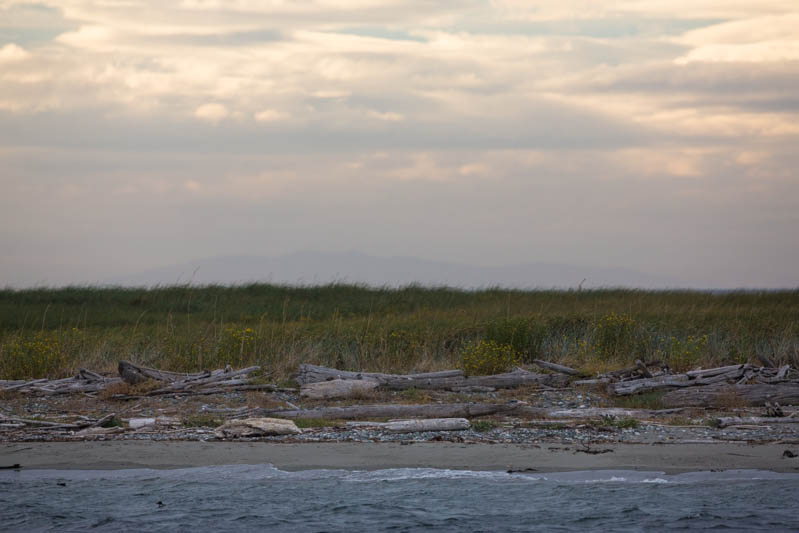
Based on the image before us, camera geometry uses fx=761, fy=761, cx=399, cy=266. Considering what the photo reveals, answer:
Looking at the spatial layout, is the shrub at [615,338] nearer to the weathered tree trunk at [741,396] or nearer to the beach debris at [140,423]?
the weathered tree trunk at [741,396]

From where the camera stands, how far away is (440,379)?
1428 cm

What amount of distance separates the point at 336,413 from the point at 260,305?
2329 centimetres

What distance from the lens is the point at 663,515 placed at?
7.48 metres

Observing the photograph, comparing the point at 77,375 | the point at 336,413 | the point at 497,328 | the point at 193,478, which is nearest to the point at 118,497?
the point at 193,478

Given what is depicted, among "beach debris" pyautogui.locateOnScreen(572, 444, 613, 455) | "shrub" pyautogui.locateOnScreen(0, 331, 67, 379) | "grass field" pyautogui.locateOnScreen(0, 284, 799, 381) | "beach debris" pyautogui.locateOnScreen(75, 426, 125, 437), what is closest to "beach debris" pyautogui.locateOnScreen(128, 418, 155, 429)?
"beach debris" pyautogui.locateOnScreen(75, 426, 125, 437)

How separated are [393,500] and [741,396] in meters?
7.10

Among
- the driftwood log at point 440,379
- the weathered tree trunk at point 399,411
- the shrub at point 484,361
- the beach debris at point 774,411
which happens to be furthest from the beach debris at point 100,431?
the beach debris at point 774,411

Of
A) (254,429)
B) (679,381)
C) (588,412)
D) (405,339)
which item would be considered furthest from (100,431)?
(405,339)

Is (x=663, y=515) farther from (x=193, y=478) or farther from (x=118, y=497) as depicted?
(x=118, y=497)

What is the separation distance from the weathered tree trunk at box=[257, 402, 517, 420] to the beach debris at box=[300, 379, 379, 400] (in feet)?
4.37

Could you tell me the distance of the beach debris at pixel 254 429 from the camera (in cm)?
1038

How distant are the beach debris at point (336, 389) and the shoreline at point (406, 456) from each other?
136 inches

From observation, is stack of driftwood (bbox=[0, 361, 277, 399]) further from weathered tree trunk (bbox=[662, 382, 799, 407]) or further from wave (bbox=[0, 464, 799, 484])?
weathered tree trunk (bbox=[662, 382, 799, 407])

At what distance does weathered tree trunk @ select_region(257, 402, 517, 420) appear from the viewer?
11539 mm
